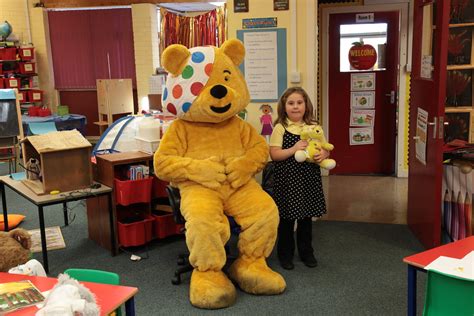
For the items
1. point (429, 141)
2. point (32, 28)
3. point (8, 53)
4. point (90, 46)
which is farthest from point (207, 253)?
point (32, 28)

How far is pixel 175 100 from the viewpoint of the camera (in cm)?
347

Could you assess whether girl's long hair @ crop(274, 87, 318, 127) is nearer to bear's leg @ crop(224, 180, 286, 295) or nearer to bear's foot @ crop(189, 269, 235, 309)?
bear's leg @ crop(224, 180, 286, 295)

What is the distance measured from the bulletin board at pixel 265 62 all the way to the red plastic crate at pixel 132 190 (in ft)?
4.10

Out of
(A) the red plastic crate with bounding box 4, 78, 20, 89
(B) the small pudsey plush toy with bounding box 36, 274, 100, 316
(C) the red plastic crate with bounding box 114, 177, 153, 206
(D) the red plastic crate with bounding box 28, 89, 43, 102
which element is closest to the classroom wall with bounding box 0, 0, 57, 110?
(D) the red plastic crate with bounding box 28, 89, 43, 102

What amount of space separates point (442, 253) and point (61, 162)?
272 centimetres

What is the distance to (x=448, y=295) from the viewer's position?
1.83 m

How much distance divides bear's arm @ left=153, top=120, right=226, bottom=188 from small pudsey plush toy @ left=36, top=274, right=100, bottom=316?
1492 millimetres

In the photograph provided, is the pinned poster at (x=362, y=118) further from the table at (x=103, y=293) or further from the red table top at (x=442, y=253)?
the table at (x=103, y=293)

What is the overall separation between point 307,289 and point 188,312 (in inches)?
30.9

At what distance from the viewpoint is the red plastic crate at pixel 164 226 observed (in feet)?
13.6

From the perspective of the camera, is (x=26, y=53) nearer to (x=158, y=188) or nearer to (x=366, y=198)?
(x=158, y=188)

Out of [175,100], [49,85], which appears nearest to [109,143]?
[175,100]

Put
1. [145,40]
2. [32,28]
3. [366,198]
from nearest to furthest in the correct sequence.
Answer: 1. [366,198]
2. [145,40]
3. [32,28]

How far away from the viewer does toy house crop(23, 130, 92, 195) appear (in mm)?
3768
